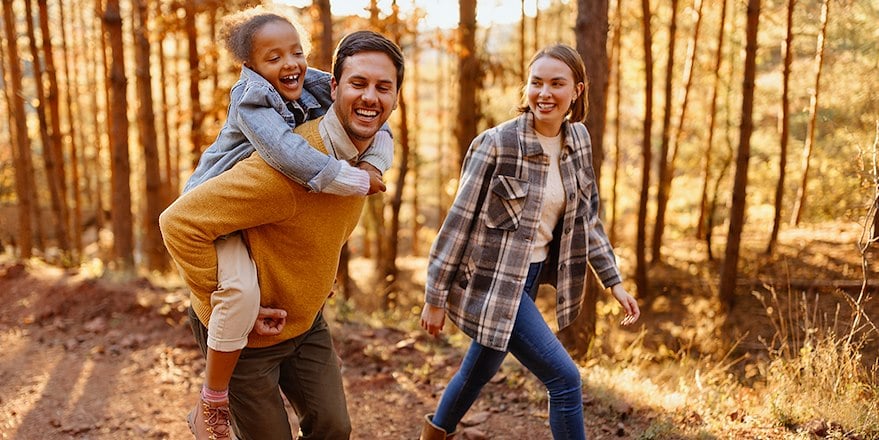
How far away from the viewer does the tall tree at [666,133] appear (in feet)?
36.4

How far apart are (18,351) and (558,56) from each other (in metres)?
5.40

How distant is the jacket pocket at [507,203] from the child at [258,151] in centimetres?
54

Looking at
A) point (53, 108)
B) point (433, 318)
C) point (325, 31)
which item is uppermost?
point (325, 31)

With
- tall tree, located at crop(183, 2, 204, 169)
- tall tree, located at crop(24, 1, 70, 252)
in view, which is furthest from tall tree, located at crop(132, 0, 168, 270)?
tall tree, located at crop(24, 1, 70, 252)

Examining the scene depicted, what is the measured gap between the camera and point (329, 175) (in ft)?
6.63

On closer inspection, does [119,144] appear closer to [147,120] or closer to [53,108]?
[147,120]

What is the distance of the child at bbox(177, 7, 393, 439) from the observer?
2.02 m

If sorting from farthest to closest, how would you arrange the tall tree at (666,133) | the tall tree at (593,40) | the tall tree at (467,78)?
the tall tree at (666,133) < the tall tree at (467,78) < the tall tree at (593,40)

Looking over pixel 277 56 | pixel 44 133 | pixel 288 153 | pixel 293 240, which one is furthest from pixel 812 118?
pixel 44 133

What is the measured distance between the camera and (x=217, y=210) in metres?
2.03

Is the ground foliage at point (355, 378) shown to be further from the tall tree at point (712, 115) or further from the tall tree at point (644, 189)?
the tall tree at point (712, 115)

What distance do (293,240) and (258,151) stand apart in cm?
35

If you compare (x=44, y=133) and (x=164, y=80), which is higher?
(x=164, y=80)

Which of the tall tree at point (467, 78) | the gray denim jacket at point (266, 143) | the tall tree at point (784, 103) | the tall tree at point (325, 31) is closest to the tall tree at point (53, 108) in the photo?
the tall tree at point (325, 31)
